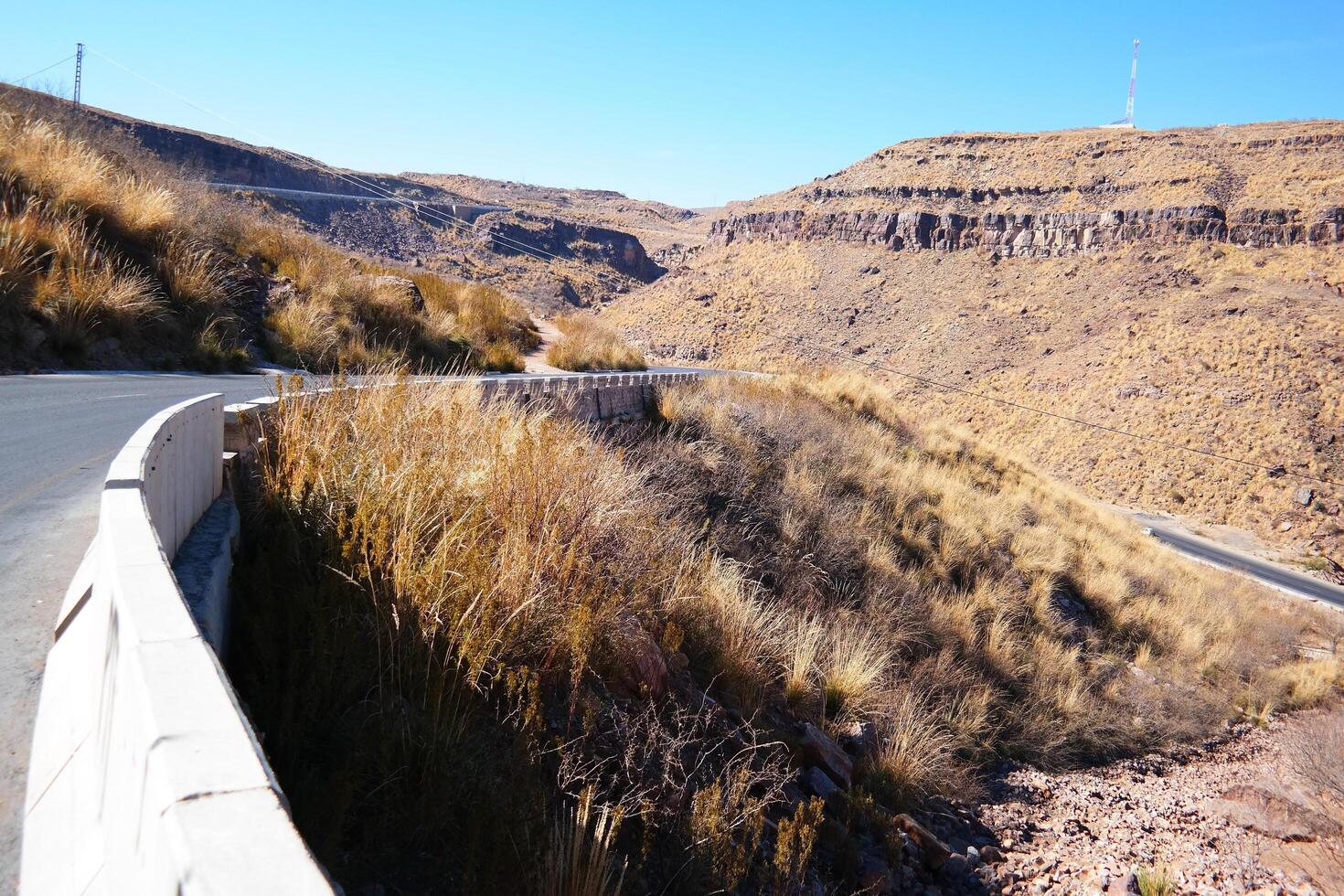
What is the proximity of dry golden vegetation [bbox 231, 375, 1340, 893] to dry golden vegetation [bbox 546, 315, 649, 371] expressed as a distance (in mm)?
5917

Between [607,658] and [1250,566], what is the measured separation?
106ft

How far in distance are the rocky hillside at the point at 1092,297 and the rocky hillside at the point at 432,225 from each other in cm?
877

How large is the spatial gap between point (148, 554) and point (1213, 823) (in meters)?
9.02

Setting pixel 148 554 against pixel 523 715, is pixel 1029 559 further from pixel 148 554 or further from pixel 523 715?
pixel 148 554

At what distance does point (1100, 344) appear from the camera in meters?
48.3

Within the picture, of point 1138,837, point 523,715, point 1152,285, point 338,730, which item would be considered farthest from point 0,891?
point 1152,285

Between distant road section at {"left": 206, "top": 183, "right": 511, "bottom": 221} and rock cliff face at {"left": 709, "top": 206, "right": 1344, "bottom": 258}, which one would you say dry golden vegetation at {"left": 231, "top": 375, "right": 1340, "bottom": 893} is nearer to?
distant road section at {"left": 206, "top": 183, "right": 511, "bottom": 221}

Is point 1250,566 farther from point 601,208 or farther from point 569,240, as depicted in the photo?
point 601,208

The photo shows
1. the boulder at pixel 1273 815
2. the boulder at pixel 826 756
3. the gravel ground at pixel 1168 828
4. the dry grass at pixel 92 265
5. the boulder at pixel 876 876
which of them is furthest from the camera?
the dry grass at pixel 92 265

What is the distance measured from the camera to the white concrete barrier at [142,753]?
3.71 feet

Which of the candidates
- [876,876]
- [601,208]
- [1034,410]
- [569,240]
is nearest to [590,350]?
[876,876]

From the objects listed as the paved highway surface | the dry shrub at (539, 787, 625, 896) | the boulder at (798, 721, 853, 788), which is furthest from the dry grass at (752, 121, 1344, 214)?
the dry shrub at (539, 787, 625, 896)

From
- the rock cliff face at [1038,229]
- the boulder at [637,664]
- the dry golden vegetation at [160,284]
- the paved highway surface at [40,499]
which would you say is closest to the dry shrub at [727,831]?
the boulder at [637,664]

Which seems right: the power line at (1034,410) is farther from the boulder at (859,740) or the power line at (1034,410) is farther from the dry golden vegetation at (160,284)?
the boulder at (859,740)
